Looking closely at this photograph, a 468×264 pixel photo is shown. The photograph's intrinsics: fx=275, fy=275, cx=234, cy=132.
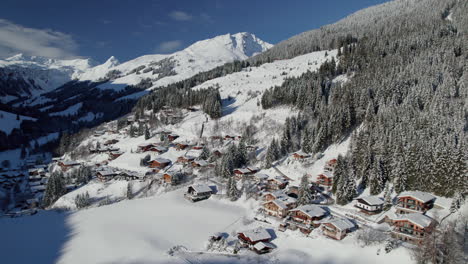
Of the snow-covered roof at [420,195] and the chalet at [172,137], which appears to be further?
the chalet at [172,137]

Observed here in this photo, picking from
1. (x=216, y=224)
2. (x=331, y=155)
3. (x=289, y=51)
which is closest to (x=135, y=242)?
(x=216, y=224)

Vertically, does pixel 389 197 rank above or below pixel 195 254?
above

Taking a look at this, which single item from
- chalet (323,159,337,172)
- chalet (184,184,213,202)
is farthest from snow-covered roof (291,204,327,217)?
chalet (184,184,213,202)

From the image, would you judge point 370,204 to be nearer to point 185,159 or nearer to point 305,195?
point 305,195

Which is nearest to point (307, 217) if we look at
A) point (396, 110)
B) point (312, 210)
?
point (312, 210)

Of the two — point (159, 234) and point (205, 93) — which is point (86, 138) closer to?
point (205, 93)

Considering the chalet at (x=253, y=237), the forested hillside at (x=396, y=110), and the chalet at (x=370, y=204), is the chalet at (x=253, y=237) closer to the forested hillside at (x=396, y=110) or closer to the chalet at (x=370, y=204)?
the chalet at (x=370, y=204)

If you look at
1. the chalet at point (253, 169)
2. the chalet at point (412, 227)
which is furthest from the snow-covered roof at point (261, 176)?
the chalet at point (412, 227)
